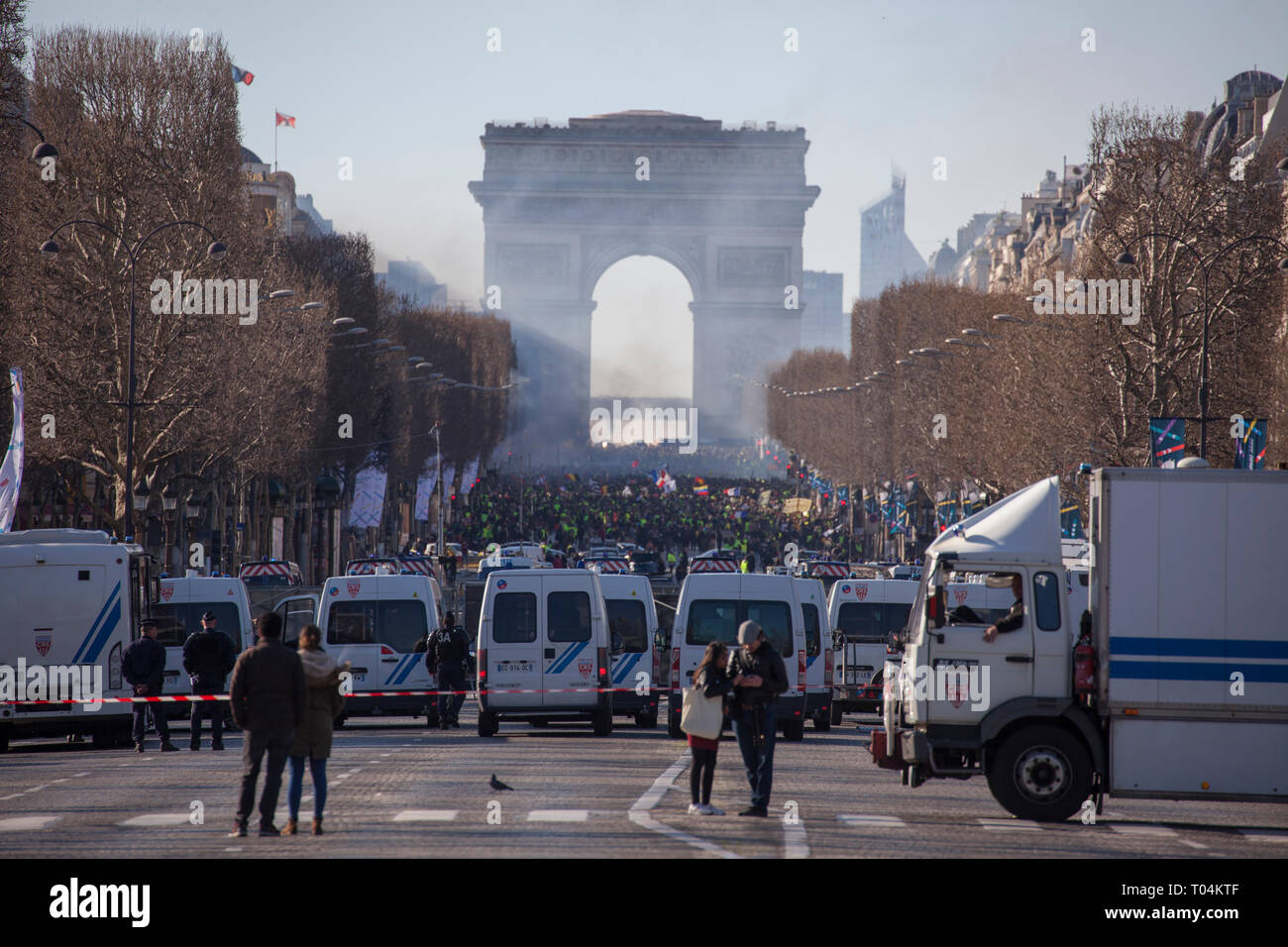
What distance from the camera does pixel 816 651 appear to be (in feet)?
91.7

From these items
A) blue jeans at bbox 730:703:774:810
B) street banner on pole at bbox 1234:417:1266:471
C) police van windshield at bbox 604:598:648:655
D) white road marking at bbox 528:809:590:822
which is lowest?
white road marking at bbox 528:809:590:822

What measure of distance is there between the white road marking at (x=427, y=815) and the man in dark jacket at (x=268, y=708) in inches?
52.1

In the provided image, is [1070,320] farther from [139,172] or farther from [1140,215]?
[139,172]

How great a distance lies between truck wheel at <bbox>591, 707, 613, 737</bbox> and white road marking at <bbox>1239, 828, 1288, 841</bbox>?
1150 centimetres

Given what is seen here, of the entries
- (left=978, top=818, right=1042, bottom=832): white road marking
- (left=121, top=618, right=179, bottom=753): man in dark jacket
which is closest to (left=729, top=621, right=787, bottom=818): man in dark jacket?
(left=978, top=818, right=1042, bottom=832): white road marking

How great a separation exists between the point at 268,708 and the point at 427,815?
1989mm

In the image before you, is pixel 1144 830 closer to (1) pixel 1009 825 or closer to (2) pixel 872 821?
(1) pixel 1009 825

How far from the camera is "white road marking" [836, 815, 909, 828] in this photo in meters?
15.6

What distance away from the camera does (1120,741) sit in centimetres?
1645

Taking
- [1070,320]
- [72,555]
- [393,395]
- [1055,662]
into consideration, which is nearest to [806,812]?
[1055,662]

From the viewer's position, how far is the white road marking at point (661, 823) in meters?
13.7

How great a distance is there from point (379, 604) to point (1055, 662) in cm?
1455

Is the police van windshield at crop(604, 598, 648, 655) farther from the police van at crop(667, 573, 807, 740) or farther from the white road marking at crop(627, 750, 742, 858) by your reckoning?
the white road marking at crop(627, 750, 742, 858)

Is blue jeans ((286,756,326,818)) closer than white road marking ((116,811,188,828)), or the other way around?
blue jeans ((286,756,326,818))
